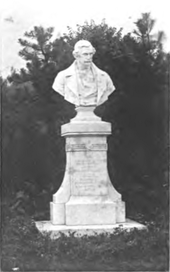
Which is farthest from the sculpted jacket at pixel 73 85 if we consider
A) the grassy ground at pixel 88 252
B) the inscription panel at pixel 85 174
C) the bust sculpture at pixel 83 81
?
the grassy ground at pixel 88 252

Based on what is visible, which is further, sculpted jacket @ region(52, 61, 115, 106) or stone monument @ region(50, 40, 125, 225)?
sculpted jacket @ region(52, 61, 115, 106)

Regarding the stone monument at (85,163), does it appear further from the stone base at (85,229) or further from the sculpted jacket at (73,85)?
the stone base at (85,229)

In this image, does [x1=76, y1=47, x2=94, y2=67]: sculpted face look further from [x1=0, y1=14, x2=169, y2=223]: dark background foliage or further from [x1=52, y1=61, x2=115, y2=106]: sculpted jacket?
[x1=0, y1=14, x2=169, y2=223]: dark background foliage

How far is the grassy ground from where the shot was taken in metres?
6.59

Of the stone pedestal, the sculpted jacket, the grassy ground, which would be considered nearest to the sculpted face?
the sculpted jacket

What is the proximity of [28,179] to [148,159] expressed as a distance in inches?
84.7

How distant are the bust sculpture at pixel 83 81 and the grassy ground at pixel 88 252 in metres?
1.82

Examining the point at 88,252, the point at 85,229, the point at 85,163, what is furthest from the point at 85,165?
the point at 88,252

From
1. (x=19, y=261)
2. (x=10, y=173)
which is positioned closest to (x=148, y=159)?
(x=10, y=173)

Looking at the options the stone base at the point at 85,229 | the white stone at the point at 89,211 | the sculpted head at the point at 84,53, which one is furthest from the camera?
the sculpted head at the point at 84,53

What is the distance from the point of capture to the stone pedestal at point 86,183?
27.0 feet

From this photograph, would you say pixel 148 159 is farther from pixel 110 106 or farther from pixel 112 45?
pixel 112 45

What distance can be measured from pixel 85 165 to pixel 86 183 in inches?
9.4

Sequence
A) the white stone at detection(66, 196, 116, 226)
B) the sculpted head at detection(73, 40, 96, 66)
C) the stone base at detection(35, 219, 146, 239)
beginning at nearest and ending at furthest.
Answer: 1. the stone base at detection(35, 219, 146, 239)
2. the white stone at detection(66, 196, 116, 226)
3. the sculpted head at detection(73, 40, 96, 66)
